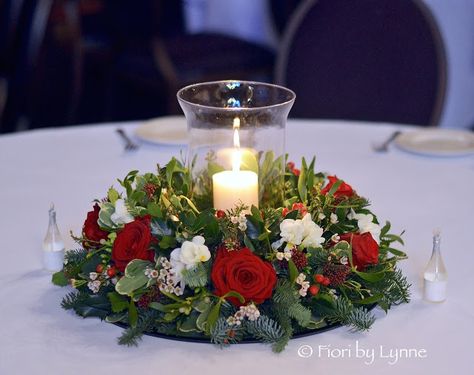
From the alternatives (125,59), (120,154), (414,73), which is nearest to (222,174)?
(120,154)

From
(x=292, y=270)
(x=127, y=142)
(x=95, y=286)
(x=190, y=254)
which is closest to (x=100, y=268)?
(x=95, y=286)

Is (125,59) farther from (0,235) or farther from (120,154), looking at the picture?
(0,235)

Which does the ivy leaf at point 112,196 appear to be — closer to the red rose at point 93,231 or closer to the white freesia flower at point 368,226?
the red rose at point 93,231

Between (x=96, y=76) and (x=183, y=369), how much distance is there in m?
3.54

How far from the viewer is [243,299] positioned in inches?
38.8

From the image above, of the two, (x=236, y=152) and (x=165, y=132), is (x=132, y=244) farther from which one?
(x=165, y=132)

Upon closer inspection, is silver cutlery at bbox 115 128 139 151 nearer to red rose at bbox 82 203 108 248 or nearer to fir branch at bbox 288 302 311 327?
red rose at bbox 82 203 108 248

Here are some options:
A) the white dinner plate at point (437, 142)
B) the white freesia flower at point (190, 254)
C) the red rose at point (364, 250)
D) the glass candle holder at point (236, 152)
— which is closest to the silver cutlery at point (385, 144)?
the white dinner plate at point (437, 142)

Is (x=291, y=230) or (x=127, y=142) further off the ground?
(x=291, y=230)

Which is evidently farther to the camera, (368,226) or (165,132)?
(165,132)

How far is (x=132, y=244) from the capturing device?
3.40ft

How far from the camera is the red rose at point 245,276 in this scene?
987 mm

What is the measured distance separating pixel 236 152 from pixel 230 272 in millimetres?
214

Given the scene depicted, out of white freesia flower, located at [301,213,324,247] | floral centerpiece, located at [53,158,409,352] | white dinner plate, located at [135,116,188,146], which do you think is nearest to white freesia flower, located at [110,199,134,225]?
floral centerpiece, located at [53,158,409,352]
